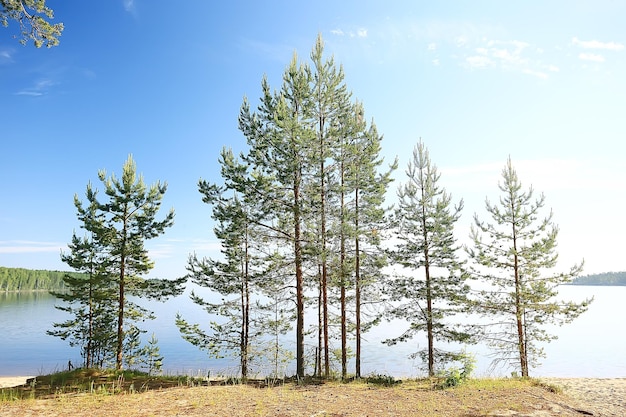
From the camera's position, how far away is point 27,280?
5207 inches

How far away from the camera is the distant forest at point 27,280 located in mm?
125688

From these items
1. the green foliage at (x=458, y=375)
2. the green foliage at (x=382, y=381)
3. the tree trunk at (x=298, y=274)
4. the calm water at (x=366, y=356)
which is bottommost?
the calm water at (x=366, y=356)

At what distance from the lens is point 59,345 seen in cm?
5328

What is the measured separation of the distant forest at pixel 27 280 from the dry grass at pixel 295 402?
456ft

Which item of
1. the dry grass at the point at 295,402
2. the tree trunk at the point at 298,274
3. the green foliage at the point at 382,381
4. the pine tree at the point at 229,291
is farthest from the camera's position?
the pine tree at the point at 229,291

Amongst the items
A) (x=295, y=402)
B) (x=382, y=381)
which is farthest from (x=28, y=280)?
(x=295, y=402)

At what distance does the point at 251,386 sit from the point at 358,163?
1029 cm

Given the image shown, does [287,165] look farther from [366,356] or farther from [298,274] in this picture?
[366,356]

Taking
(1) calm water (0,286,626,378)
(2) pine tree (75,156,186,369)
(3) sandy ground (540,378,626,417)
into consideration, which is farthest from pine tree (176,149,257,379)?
(3) sandy ground (540,378,626,417)

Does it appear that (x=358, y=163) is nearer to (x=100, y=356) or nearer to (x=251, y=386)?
(x=251, y=386)

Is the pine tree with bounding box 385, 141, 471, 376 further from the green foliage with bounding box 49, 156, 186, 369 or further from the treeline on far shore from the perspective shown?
the treeline on far shore

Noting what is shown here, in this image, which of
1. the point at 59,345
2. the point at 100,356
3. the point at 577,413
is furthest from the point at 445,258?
the point at 59,345

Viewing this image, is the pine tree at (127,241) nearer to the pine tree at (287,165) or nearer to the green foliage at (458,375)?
the pine tree at (287,165)

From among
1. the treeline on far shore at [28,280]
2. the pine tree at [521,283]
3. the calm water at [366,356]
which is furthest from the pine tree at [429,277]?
the treeline on far shore at [28,280]
